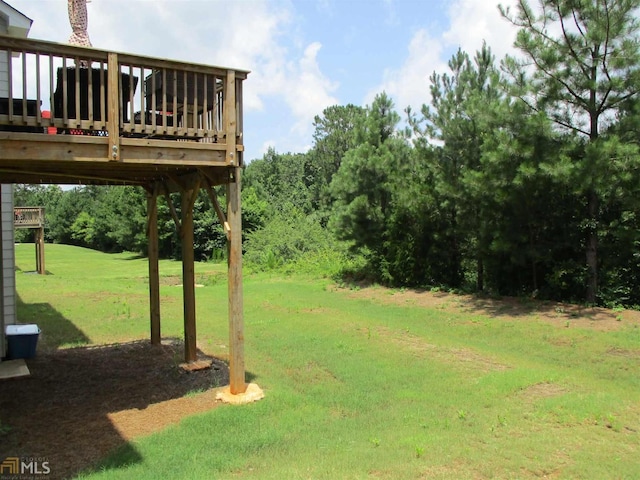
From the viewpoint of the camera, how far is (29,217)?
22828mm

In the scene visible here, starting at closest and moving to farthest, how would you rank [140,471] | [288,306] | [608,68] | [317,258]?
[140,471] < [608,68] < [288,306] < [317,258]

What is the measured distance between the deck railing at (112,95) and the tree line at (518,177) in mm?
7796

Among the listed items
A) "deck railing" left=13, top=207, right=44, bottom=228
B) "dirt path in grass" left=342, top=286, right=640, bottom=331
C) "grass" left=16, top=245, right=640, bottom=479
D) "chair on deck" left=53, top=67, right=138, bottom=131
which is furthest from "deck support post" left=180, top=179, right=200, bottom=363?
"deck railing" left=13, top=207, right=44, bottom=228

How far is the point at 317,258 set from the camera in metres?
24.6

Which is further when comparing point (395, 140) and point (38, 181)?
point (395, 140)

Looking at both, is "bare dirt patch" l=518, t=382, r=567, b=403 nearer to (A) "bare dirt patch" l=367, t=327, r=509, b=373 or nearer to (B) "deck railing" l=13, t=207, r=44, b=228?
(A) "bare dirt patch" l=367, t=327, r=509, b=373

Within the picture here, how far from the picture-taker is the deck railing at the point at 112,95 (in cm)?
479

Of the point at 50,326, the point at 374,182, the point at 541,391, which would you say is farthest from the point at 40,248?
the point at 541,391

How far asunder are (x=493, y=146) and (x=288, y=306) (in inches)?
258

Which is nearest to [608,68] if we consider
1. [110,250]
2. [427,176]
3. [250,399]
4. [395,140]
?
[427,176]

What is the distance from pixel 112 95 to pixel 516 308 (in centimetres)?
1047

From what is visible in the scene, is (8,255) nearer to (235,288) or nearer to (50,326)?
(50,326)

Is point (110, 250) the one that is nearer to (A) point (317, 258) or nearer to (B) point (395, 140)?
(A) point (317, 258)

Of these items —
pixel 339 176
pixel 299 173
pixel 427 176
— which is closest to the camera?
pixel 427 176
